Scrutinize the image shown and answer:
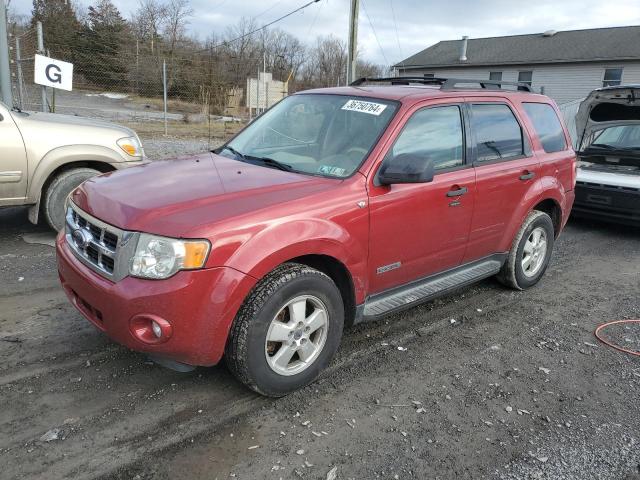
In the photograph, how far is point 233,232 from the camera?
105 inches

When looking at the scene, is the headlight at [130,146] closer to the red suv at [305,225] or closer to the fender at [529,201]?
the red suv at [305,225]

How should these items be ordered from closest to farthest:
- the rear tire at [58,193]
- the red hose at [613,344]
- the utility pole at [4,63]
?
the red hose at [613,344]
the rear tire at [58,193]
the utility pole at [4,63]

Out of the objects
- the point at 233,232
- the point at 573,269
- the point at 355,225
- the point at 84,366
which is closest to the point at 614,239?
the point at 573,269

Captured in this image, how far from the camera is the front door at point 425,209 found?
3.40 meters

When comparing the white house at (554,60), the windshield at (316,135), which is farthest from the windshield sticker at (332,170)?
the white house at (554,60)

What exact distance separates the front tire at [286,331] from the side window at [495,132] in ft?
6.23

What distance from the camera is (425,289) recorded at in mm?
3887

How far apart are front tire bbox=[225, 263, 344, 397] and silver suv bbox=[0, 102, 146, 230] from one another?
152 inches

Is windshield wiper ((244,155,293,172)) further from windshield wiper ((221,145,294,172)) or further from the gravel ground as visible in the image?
the gravel ground

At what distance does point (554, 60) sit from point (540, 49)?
220 cm

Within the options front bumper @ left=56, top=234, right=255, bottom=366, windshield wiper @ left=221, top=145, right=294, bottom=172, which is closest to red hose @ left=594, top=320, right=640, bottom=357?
windshield wiper @ left=221, top=145, right=294, bottom=172

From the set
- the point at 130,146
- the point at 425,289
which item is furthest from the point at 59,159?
the point at 425,289

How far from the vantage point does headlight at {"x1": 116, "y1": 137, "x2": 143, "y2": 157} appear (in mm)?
6090

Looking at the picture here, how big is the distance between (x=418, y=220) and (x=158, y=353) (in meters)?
1.92
